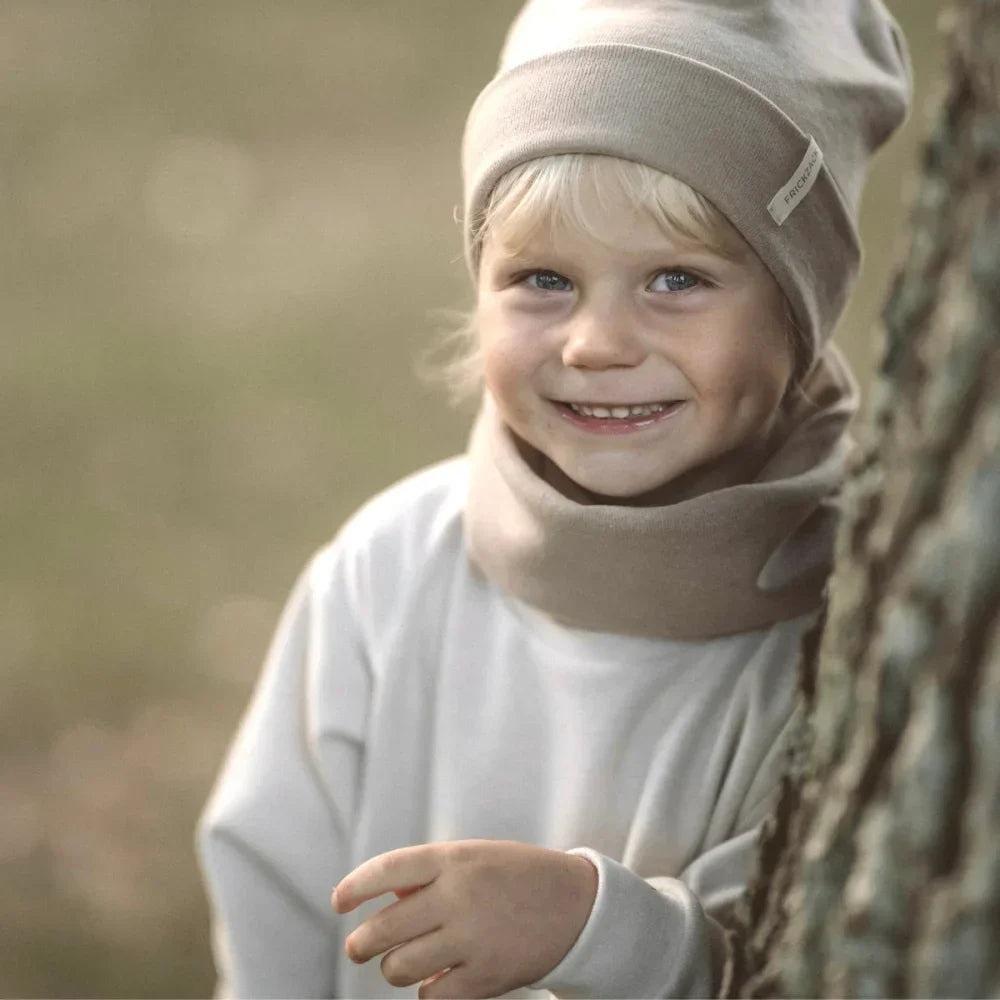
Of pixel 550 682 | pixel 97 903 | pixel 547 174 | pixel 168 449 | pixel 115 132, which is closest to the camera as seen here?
pixel 547 174

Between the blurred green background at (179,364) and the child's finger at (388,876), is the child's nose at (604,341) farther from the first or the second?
the blurred green background at (179,364)

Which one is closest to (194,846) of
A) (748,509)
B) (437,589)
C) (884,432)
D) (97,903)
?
(97,903)

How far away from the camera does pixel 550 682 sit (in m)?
1.15

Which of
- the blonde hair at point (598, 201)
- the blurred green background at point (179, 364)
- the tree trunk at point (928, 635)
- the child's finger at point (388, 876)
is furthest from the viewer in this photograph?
the blurred green background at point (179, 364)

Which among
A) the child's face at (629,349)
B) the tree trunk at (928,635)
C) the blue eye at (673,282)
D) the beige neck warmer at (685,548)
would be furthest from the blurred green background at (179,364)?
the tree trunk at (928,635)

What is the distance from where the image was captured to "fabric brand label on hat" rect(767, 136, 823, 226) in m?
1.03

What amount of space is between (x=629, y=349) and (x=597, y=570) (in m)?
0.19

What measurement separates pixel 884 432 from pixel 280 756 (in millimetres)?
736

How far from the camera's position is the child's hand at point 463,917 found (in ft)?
2.95

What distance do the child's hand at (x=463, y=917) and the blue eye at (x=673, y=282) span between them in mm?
440

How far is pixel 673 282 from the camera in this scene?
1034mm

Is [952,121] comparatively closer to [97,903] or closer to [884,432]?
[884,432]

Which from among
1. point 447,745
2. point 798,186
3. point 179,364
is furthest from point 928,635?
point 179,364

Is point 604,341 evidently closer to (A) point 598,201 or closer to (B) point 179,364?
(A) point 598,201
